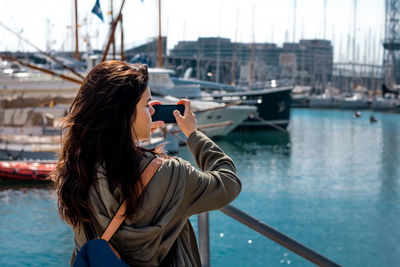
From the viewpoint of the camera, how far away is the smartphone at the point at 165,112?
160cm

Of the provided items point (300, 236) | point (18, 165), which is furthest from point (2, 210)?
point (300, 236)

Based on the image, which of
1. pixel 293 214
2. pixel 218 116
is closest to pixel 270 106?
pixel 218 116

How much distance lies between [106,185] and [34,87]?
75.0 feet

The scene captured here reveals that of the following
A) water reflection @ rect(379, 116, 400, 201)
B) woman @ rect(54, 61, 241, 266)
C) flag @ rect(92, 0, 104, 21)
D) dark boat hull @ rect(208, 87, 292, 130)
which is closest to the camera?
woman @ rect(54, 61, 241, 266)

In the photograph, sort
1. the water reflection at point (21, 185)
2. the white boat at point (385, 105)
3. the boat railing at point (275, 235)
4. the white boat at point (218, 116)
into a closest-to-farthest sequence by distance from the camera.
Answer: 1. the boat railing at point (275, 235)
2. the water reflection at point (21, 185)
3. the white boat at point (218, 116)
4. the white boat at point (385, 105)

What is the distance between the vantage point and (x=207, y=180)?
4.69ft

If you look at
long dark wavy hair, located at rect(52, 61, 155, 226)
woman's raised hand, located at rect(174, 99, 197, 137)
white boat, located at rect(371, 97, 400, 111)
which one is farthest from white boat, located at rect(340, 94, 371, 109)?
long dark wavy hair, located at rect(52, 61, 155, 226)

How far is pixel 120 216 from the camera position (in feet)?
4.42

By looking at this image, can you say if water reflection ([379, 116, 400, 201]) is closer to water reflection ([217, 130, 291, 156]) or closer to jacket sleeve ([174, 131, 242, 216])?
water reflection ([217, 130, 291, 156])

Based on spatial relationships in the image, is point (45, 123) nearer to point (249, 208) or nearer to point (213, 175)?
point (249, 208)

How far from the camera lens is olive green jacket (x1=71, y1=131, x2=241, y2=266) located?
1364 mm

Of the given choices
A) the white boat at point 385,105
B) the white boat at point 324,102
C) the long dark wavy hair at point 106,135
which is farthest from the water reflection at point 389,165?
the white boat at point 324,102

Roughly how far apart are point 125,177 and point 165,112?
0.33 m

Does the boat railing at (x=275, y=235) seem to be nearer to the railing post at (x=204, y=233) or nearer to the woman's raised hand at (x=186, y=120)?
the railing post at (x=204, y=233)
